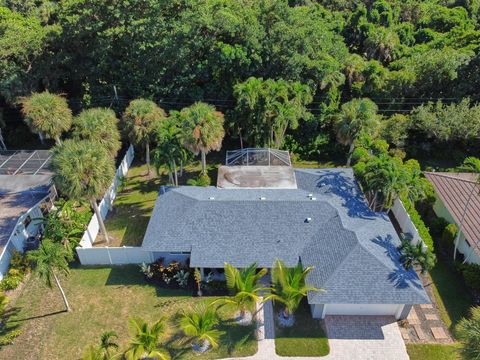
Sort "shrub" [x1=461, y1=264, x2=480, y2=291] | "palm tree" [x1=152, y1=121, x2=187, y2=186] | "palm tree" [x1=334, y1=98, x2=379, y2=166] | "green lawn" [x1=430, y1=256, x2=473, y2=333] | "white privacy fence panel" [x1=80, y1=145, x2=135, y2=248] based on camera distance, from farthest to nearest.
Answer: "palm tree" [x1=334, y1=98, x2=379, y2=166] → "palm tree" [x1=152, y1=121, x2=187, y2=186] → "white privacy fence panel" [x1=80, y1=145, x2=135, y2=248] → "shrub" [x1=461, y1=264, x2=480, y2=291] → "green lawn" [x1=430, y1=256, x2=473, y2=333]

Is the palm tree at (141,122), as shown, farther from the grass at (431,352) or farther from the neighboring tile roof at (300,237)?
the grass at (431,352)

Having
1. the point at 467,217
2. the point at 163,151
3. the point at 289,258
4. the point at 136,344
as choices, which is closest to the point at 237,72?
the point at 163,151

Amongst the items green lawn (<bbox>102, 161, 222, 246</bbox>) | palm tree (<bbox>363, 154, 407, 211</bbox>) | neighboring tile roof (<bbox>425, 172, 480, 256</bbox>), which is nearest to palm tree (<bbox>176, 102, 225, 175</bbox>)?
green lawn (<bbox>102, 161, 222, 246</bbox>)

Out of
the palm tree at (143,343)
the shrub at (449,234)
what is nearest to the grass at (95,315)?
the palm tree at (143,343)

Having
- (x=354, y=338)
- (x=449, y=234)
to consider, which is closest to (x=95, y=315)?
(x=354, y=338)

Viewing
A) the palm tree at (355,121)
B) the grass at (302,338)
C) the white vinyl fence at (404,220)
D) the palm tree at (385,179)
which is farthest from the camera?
the palm tree at (355,121)

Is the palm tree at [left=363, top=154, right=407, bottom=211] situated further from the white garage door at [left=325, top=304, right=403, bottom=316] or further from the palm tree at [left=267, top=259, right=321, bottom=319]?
the palm tree at [left=267, top=259, right=321, bottom=319]

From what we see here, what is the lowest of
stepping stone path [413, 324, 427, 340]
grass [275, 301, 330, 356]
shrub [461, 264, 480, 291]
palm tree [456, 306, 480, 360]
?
grass [275, 301, 330, 356]
